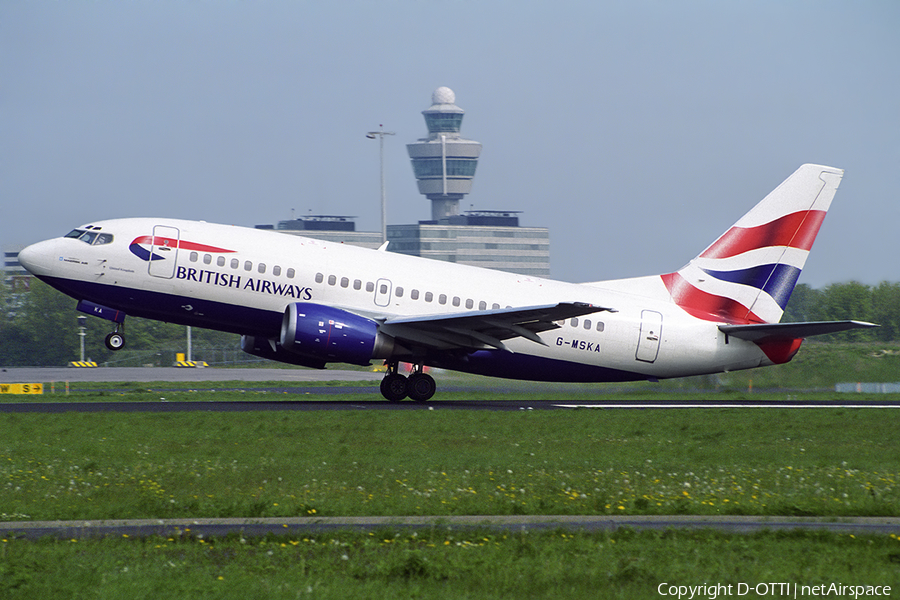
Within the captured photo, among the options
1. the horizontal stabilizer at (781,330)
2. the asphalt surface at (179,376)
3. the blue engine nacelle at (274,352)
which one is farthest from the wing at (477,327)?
the asphalt surface at (179,376)

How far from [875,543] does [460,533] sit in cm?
467

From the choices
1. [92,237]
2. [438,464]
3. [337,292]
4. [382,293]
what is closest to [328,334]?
[337,292]

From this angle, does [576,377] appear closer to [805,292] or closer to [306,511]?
[306,511]

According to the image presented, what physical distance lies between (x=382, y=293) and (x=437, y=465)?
1308cm

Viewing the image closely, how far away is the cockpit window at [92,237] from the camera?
94.9 feet

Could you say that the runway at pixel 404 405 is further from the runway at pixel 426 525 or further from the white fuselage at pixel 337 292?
the runway at pixel 426 525

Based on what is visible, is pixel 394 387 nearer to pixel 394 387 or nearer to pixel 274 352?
pixel 394 387

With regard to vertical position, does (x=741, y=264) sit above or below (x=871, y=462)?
above

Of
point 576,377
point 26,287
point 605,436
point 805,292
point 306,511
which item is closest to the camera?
point 306,511

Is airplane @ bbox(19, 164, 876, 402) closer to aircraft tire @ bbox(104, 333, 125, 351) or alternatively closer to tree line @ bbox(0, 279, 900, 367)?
aircraft tire @ bbox(104, 333, 125, 351)

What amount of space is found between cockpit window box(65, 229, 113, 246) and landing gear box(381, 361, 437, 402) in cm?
950

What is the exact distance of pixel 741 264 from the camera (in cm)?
3297

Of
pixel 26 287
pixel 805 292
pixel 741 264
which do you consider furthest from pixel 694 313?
pixel 805 292

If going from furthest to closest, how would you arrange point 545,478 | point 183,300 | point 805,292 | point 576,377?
point 805,292
point 576,377
point 183,300
point 545,478
